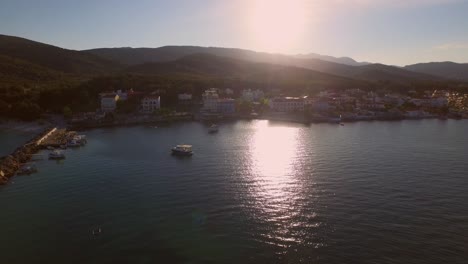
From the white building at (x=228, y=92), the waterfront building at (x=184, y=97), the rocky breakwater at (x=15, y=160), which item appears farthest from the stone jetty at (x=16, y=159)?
the white building at (x=228, y=92)

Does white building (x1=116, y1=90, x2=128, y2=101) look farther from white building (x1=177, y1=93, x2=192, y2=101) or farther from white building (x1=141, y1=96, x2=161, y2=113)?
white building (x1=177, y1=93, x2=192, y2=101)

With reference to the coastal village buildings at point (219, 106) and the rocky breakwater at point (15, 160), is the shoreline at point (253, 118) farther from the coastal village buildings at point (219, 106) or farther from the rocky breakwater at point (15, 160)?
the rocky breakwater at point (15, 160)

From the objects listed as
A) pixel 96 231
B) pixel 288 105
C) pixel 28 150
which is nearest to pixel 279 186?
pixel 96 231

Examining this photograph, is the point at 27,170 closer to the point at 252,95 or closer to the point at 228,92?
the point at 252,95

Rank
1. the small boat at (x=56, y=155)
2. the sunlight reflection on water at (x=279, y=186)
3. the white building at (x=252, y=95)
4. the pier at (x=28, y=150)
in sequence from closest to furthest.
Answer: the sunlight reflection on water at (x=279, y=186) < the pier at (x=28, y=150) < the small boat at (x=56, y=155) < the white building at (x=252, y=95)

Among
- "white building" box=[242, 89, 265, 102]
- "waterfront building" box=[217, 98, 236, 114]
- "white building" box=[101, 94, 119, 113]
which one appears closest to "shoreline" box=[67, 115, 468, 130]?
"waterfront building" box=[217, 98, 236, 114]

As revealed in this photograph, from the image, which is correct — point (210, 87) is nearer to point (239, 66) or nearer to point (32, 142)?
point (32, 142)
